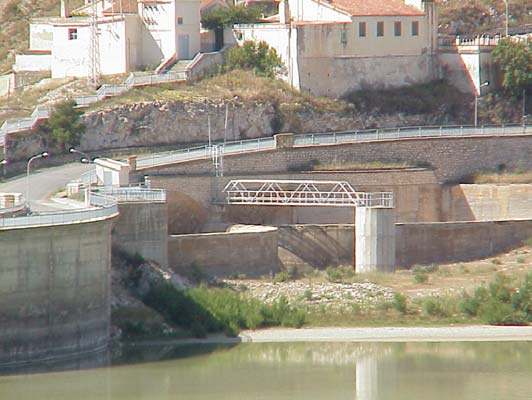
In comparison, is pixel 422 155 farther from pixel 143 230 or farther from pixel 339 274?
pixel 143 230

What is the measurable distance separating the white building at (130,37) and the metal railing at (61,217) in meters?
20.3

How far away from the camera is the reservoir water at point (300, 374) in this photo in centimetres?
5531

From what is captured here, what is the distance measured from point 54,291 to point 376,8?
1095 inches

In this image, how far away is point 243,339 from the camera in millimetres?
61219

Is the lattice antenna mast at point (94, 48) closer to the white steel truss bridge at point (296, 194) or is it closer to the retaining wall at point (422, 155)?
the retaining wall at point (422, 155)

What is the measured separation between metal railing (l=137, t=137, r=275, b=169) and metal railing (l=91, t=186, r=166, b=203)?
15.8ft

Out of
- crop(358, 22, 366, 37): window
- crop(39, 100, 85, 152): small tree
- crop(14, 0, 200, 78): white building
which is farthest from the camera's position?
crop(358, 22, 366, 37): window

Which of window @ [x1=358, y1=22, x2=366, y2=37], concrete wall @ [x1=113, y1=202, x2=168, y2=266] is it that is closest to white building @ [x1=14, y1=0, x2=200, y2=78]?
window @ [x1=358, y1=22, x2=366, y2=37]

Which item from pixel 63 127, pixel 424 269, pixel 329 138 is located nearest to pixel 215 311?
pixel 424 269

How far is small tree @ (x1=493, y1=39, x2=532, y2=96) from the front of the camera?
273ft

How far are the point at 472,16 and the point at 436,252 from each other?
23699 mm

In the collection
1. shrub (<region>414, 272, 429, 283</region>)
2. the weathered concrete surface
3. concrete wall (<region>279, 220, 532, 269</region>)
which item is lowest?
shrub (<region>414, 272, 429, 283</region>)

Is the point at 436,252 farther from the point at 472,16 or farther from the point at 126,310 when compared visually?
the point at 472,16

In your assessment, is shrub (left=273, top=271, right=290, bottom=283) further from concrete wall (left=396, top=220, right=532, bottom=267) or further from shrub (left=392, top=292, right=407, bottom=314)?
shrub (left=392, top=292, right=407, bottom=314)
